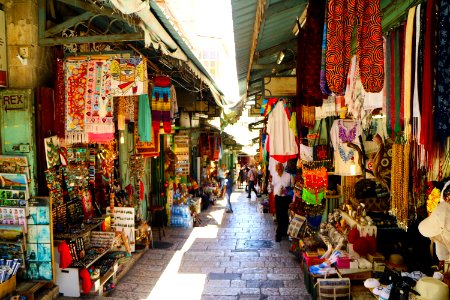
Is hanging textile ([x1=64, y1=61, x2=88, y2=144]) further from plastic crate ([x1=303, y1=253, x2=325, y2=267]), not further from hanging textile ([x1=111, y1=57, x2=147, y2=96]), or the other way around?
plastic crate ([x1=303, y1=253, x2=325, y2=267])

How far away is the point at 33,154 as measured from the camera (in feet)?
19.0

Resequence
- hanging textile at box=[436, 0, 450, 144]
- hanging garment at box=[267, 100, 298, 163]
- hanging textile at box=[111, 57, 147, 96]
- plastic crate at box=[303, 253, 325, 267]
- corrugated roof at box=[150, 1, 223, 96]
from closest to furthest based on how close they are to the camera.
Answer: hanging textile at box=[436, 0, 450, 144] < corrugated roof at box=[150, 1, 223, 96] < hanging textile at box=[111, 57, 147, 96] < hanging garment at box=[267, 100, 298, 163] < plastic crate at box=[303, 253, 325, 267]

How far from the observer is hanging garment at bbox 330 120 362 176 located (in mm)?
6512

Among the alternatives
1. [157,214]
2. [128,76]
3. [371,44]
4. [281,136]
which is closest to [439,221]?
[371,44]

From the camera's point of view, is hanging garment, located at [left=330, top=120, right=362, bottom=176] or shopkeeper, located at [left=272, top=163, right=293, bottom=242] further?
shopkeeper, located at [left=272, top=163, right=293, bottom=242]

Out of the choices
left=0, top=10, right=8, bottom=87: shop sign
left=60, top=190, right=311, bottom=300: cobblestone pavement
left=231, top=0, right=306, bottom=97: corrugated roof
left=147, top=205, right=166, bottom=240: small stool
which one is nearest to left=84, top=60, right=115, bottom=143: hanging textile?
left=0, top=10, right=8, bottom=87: shop sign

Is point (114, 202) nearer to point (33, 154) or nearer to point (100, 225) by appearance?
point (100, 225)

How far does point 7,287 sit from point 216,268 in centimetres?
456

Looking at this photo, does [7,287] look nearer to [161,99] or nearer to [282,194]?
[161,99]

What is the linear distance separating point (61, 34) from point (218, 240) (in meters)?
7.50

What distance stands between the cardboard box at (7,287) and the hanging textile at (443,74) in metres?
6.04

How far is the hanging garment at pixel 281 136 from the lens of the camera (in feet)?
22.0

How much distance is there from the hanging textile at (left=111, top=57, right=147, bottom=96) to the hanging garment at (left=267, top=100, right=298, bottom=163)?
8.53 ft

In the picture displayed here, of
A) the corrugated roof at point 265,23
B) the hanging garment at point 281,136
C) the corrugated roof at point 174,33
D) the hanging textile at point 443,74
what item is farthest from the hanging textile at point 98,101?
the hanging textile at point 443,74
